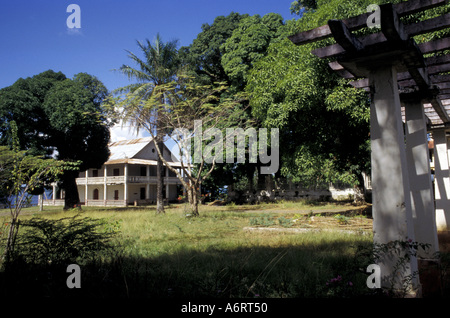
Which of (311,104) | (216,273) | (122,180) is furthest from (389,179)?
(122,180)

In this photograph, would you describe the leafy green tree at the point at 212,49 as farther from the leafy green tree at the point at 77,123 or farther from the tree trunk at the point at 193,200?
the tree trunk at the point at 193,200

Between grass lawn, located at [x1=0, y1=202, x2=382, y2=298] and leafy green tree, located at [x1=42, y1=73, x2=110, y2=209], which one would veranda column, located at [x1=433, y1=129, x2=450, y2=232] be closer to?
grass lawn, located at [x1=0, y1=202, x2=382, y2=298]

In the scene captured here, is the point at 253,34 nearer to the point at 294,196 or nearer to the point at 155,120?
the point at 155,120

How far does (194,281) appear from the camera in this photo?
14.1ft

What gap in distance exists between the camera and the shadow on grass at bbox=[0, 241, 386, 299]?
366cm

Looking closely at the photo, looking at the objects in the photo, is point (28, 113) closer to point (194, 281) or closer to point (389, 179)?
point (194, 281)

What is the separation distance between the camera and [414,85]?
534cm

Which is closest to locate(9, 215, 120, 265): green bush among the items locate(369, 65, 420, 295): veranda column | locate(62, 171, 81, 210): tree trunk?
locate(369, 65, 420, 295): veranda column

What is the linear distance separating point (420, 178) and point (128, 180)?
30.5 metres

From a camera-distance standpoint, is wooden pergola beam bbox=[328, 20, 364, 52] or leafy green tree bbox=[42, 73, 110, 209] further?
leafy green tree bbox=[42, 73, 110, 209]

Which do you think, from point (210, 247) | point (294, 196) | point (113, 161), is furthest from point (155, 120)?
point (113, 161)

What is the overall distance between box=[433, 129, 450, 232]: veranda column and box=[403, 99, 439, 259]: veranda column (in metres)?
4.47

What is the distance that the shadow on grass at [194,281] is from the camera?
366 cm

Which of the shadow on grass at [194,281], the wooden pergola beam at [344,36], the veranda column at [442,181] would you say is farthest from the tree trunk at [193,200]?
the wooden pergola beam at [344,36]
